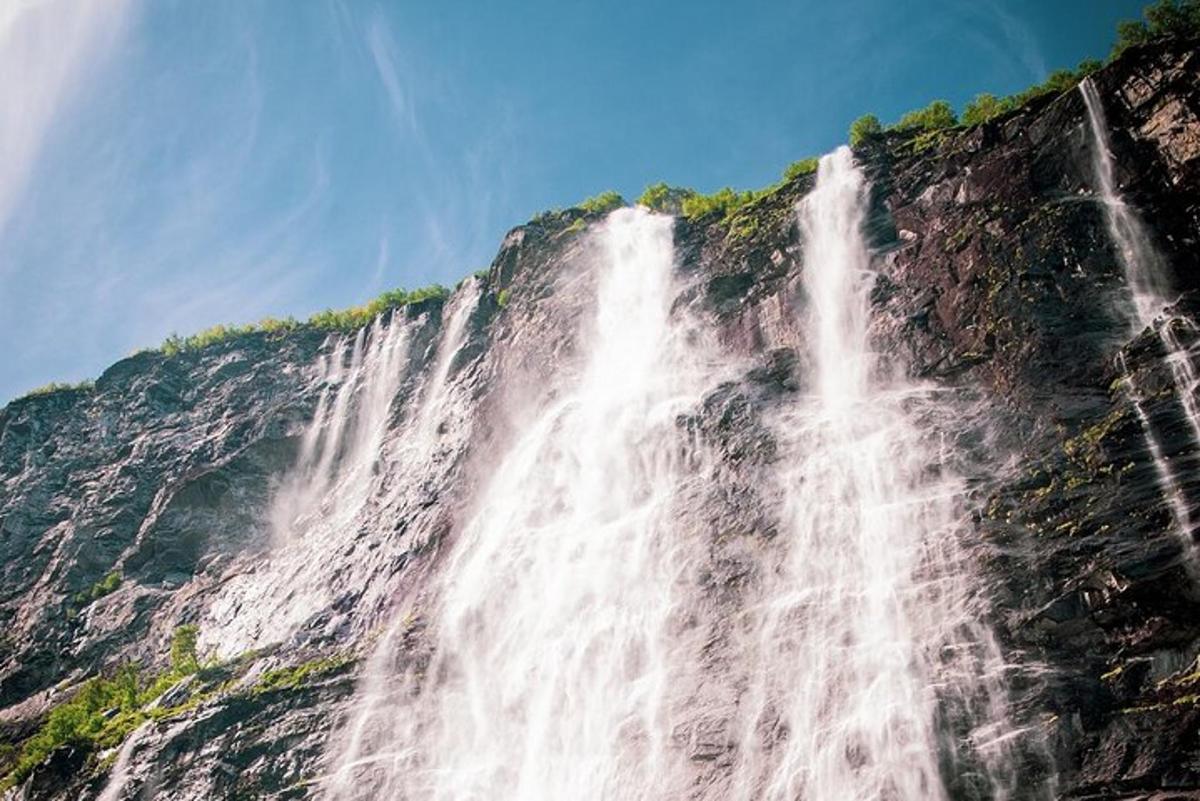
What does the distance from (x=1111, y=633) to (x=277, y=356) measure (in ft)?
147

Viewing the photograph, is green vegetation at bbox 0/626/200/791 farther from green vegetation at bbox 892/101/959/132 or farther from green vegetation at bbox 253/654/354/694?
green vegetation at bbox 892/101/959/132

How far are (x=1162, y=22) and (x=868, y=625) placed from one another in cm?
2216

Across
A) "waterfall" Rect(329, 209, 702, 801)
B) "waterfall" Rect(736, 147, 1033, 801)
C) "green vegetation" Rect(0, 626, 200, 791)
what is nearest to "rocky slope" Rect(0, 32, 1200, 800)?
"green vegetation" Rect(0, 626, 200, 791)

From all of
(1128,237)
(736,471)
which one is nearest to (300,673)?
(736,471)

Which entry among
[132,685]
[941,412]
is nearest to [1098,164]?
[941,412]

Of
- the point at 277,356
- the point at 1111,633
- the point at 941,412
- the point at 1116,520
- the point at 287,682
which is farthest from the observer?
the point at 277,356

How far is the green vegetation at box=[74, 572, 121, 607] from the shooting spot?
4094 centimetres

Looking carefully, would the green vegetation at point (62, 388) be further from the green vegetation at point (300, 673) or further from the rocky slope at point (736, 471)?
the green vegetation at point (300, 673)

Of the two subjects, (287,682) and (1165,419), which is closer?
(1165,419)

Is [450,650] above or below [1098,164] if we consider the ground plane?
below

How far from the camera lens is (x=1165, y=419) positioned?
60.4 feet

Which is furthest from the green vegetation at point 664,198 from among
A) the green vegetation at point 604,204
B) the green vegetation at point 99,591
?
the green vegetation at point 99,591

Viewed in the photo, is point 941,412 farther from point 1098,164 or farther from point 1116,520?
point 1098,164

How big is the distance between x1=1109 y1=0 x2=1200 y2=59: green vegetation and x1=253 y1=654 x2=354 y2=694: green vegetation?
28.5m
